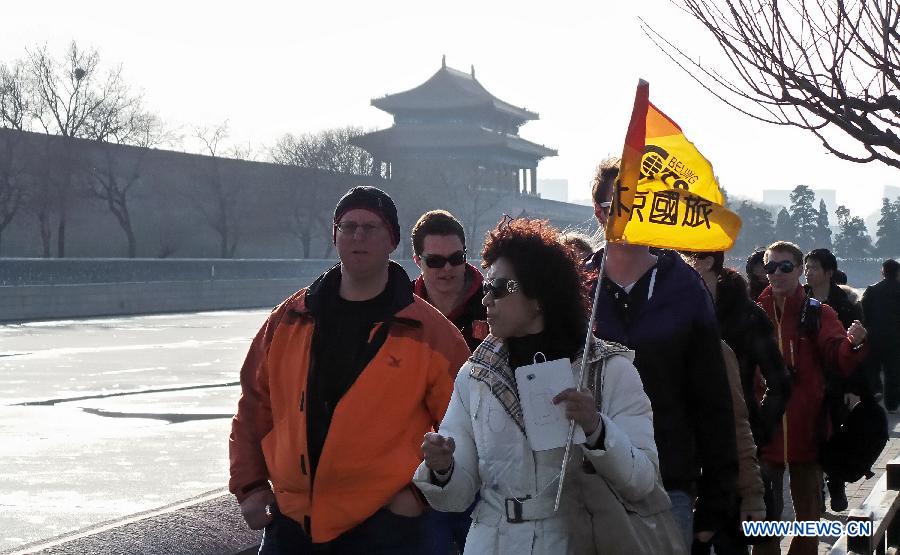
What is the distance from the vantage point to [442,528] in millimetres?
3754

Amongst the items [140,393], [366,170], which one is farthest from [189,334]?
[366,170]

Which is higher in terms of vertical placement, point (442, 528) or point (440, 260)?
point (440, 260)

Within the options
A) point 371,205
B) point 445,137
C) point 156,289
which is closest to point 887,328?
point 371,205

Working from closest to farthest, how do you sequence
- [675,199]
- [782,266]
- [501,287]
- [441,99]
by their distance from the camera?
[501,287] → [675,199] → [782,266] → [441,99]

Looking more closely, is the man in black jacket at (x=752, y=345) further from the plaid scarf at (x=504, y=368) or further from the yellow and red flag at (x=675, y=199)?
the plaid scarf at (x=504, y=368)

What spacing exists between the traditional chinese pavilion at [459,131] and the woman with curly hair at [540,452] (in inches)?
2685

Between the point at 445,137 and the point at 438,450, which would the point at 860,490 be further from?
the point at 445,137

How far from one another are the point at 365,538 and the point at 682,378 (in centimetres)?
90

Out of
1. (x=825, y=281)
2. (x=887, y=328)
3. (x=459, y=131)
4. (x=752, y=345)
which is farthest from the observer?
(x=459, y=131)

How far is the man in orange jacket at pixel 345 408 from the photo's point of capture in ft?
11.3

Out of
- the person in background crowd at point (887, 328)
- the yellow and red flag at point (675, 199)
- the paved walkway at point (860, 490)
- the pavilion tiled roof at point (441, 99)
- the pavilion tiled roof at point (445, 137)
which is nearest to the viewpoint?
the yellow and red flag at point (675, 199)

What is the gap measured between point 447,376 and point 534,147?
260ft

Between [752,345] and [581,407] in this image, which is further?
[752,345]

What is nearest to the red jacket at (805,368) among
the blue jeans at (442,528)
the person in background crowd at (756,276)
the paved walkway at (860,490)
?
the paved walkway at (860,490)
